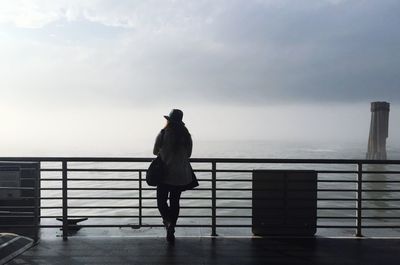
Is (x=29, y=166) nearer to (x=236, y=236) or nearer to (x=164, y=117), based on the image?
(x=164, y=117)

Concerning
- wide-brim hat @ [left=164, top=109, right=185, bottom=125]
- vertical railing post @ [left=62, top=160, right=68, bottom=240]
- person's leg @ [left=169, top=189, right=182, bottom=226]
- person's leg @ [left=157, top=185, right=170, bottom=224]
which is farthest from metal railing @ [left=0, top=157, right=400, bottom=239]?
wide-brim hat @ [left=164, top=109, right=185, bottom=125]

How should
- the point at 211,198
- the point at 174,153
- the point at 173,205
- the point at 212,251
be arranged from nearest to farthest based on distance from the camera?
the point at 212,251 < the point at 174,153 < the point at 173,205 < the point at 211,198

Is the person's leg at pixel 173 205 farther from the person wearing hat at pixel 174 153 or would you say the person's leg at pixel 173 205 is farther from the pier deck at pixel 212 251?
the pier deck at pixel 212 251

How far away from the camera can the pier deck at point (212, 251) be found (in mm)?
4820

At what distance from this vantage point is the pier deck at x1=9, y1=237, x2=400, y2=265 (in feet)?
15.8

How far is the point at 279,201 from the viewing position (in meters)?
6.00

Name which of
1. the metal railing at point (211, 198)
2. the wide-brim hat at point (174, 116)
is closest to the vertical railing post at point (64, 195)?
the metal railing at point (211, 198)

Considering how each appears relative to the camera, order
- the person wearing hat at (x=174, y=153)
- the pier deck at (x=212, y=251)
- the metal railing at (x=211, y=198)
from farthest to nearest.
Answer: the metal railing at (x=211, y=198) < the person wearing hat at (x=174, y=153) < the pier deck at (x=212, y=251)

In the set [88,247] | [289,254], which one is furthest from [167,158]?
[289,254]

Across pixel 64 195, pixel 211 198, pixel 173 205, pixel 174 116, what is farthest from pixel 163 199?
pixel 64 195

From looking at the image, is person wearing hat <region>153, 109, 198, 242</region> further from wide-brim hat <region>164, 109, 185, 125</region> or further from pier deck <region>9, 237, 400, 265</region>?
pier deck <region>9, 237, 400, 265</region>

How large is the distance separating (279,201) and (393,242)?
5.39 ft

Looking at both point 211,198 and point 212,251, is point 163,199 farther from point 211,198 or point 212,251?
point 212,251

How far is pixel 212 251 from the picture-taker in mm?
5191
